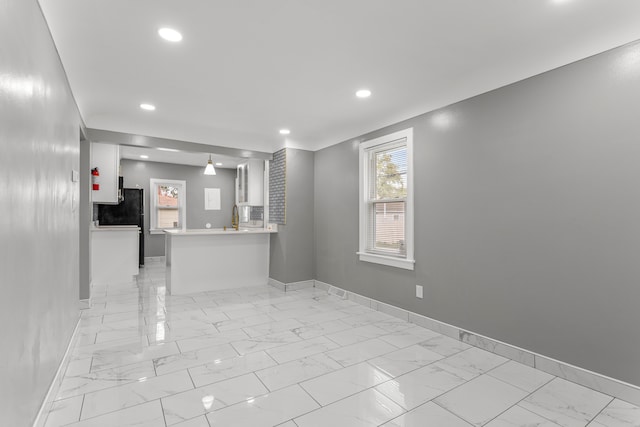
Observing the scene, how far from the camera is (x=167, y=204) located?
27.4 ft

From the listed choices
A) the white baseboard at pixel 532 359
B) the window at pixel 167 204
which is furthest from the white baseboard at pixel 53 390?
the window at pixel 167 204

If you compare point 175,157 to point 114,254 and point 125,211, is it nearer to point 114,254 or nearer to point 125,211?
point 125,211

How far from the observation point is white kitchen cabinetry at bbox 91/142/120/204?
4820 mm

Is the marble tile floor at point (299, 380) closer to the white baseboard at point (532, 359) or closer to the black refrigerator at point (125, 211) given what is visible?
the white baseboard at point (532, 359)

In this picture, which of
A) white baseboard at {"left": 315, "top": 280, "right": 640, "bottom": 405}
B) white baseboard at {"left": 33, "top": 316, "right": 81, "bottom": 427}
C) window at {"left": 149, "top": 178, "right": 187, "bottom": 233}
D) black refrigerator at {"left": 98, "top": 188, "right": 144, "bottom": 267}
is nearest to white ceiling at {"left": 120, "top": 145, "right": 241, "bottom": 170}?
window at {"left": 149, "top": 178, "right": 187, "bottom": 233}

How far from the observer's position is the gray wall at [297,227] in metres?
5.36

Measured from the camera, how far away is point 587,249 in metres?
2.38

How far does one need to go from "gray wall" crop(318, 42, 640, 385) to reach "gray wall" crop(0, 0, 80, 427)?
3.29m

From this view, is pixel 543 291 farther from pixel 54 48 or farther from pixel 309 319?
pixel 54 48

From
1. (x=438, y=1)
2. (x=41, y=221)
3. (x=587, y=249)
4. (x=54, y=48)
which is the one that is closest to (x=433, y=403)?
(x=587, y=249)

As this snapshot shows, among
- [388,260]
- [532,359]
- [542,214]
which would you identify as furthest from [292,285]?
[542,214]

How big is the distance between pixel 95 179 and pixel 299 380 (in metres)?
4.39

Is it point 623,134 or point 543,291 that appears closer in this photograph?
point 623,134

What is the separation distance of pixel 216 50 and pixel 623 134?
2979 millimetres
